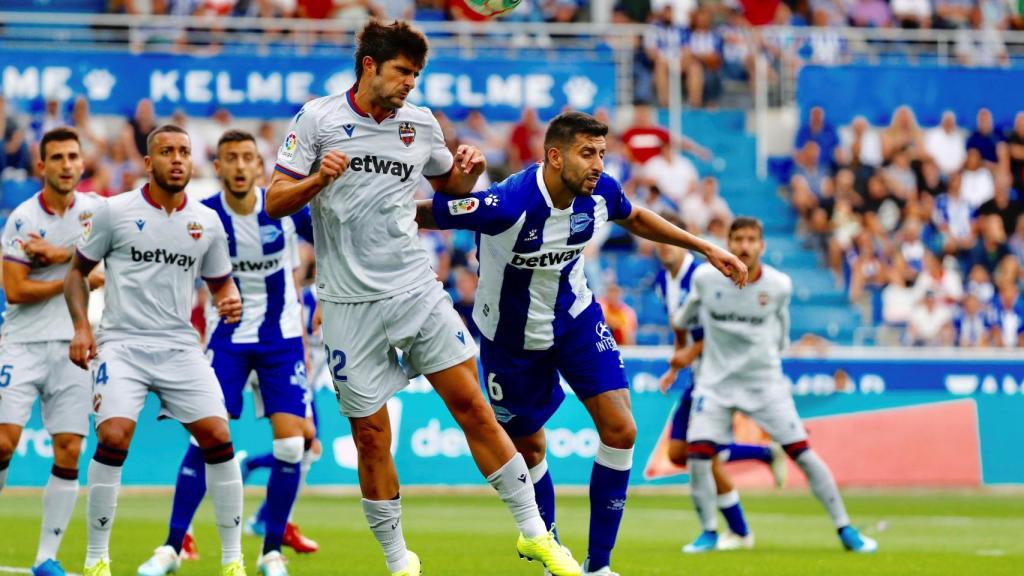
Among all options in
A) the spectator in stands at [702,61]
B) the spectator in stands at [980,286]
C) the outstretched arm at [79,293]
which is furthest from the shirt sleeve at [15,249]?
the spectator in stands at [702,61]

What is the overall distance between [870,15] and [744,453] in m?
17.0

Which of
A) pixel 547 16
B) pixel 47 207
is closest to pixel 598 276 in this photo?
pixel 547 16

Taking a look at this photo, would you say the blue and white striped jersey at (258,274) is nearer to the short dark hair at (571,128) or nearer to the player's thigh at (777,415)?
the short dark hair at (571,128)

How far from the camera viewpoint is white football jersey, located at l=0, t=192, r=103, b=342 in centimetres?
1034

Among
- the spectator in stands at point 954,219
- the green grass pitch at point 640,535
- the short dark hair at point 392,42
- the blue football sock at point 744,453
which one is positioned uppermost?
the short dark hair at point 392,42

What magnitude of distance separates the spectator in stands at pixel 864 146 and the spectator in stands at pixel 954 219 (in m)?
1.23

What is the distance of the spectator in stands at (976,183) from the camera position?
26.2 meters

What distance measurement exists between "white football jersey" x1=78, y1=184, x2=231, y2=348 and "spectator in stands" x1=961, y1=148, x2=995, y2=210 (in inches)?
758

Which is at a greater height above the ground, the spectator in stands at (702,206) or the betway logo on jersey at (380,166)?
the betway logo on jersey at (380,166)

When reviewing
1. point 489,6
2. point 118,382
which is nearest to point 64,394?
point 118,382

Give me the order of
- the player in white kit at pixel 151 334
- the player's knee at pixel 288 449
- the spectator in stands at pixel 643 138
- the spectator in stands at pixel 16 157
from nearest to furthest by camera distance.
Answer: the player in white kit at pixel 151 334 < the player's knee at pixel 288 449 < the spectator in stands at pixel 16 157 < the spectator in stands at pixel 643 138

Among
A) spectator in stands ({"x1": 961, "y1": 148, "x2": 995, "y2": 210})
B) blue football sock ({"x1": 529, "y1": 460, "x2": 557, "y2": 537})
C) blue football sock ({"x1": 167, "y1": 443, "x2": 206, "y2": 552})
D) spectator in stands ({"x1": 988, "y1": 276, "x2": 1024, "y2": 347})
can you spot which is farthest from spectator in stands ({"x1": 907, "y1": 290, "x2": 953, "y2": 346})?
blue football sock ({"x1": 167, "y1": 443, "x2": 206, "y2": 552})

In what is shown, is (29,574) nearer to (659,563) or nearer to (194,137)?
(659,563)

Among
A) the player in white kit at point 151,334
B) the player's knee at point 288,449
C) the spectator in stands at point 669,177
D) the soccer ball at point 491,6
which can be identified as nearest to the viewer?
the player in white kit at point 151,334
